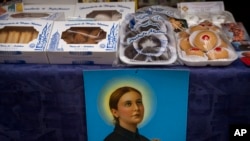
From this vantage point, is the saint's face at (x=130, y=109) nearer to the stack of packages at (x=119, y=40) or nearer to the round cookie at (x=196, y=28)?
the stack of packages at (x=119, y=40)

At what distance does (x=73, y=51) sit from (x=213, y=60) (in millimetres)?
385

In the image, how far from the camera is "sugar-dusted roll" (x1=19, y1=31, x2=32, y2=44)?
832 millimetres

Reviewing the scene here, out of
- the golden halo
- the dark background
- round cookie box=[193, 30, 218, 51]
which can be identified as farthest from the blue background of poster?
the dark background

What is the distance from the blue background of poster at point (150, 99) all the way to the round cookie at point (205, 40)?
0.35 feet

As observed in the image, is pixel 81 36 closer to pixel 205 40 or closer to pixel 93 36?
pixel 93 36

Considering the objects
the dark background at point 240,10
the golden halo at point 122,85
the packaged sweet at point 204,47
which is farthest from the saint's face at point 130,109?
the dark background at point 240,10

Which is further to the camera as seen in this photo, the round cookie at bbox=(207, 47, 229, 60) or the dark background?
the dark background

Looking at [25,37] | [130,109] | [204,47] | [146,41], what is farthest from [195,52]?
[25,37]

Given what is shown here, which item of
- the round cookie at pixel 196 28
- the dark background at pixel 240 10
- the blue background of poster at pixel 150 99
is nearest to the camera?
the blue background of poster at pixel 150 99

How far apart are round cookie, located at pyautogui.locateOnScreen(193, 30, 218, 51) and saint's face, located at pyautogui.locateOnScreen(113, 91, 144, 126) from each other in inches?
9.0

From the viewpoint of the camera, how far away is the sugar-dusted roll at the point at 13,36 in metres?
0.84

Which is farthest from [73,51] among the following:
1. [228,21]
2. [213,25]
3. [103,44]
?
[228,21]

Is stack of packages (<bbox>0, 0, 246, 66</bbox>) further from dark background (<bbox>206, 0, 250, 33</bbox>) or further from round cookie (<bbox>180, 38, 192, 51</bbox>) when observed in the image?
dark background (<bbox>206, 0, 250, 33</bbox>)

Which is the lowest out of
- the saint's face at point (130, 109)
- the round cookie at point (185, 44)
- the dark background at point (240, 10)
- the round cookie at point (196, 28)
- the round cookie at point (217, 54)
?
the saint's face at point (130, 109)
